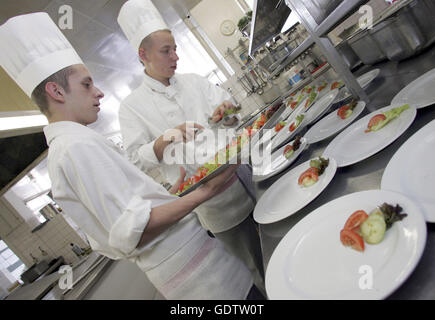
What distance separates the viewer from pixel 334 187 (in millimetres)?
741

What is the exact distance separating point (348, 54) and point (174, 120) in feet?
5.64

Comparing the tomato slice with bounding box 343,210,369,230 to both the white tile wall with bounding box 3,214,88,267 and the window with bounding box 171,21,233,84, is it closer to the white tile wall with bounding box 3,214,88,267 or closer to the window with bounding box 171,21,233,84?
the window with bounding box 171,21,233,84

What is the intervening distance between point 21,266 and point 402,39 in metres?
8.67

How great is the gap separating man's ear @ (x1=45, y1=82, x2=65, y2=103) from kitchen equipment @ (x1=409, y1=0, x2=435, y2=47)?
169 centimetres

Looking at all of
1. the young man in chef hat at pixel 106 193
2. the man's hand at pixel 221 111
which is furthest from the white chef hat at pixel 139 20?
the man's hand at pixel 221 111

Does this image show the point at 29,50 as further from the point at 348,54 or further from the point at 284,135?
the point at 348,54

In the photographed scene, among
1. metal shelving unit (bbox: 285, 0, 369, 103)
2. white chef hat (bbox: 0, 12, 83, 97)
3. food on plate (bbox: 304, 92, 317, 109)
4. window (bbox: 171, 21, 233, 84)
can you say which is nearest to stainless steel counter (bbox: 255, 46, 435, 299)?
metal shelving unit (bbox: 285, 0, 369, 103)

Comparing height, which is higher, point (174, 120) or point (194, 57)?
point (194, 57)

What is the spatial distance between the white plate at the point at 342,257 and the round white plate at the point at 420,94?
47 centimetres

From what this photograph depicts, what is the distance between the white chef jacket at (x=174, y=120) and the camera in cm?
137

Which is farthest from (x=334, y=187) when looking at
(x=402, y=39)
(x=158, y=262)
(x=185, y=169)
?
(x=402, y=39)

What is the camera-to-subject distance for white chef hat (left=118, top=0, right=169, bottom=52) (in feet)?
5.08

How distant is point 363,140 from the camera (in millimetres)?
852

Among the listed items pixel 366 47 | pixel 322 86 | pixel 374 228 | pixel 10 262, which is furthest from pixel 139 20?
pixel 10 262
